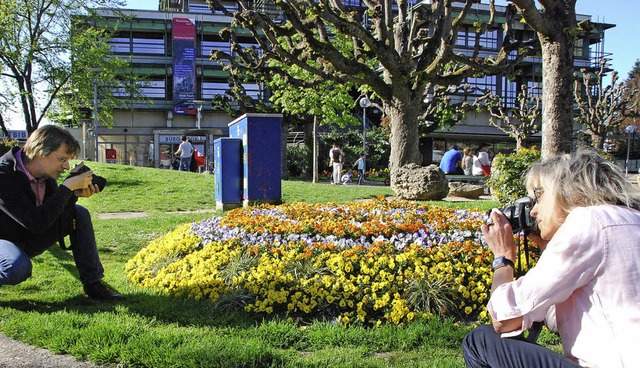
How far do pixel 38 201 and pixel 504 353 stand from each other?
3.56m

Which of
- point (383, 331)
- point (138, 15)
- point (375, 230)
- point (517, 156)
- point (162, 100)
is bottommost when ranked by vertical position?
point (383, 331)

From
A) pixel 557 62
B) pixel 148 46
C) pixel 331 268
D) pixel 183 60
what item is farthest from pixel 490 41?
pixel 331 268

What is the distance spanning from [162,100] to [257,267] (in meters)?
45.4

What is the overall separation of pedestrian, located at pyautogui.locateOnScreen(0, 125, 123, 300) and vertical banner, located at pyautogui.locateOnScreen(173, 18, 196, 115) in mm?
43613

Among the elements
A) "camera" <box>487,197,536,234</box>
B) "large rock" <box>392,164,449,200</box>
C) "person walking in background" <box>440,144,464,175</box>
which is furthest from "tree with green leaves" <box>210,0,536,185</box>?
"camera" <box>487,197,536,234</box>

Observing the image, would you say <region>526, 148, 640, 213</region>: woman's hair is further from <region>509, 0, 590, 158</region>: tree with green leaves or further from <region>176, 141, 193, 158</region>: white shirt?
<region>176, 141, 193, 158</region>: white shirt

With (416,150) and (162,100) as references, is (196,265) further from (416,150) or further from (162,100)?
(162,100)

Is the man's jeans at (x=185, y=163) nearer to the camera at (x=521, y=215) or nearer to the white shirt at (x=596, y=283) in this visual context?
the camera at (x=521, y=215)

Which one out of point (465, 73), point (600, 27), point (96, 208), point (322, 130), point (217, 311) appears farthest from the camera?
point (600, 27)

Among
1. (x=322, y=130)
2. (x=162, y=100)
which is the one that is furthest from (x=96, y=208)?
(x=162, y=100)

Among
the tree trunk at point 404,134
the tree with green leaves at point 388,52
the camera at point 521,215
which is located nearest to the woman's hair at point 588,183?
the camera at point 521,215

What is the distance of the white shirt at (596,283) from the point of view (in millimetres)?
1934

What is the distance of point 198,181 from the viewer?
16.4 m

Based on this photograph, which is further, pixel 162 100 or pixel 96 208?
pixel 162 100
